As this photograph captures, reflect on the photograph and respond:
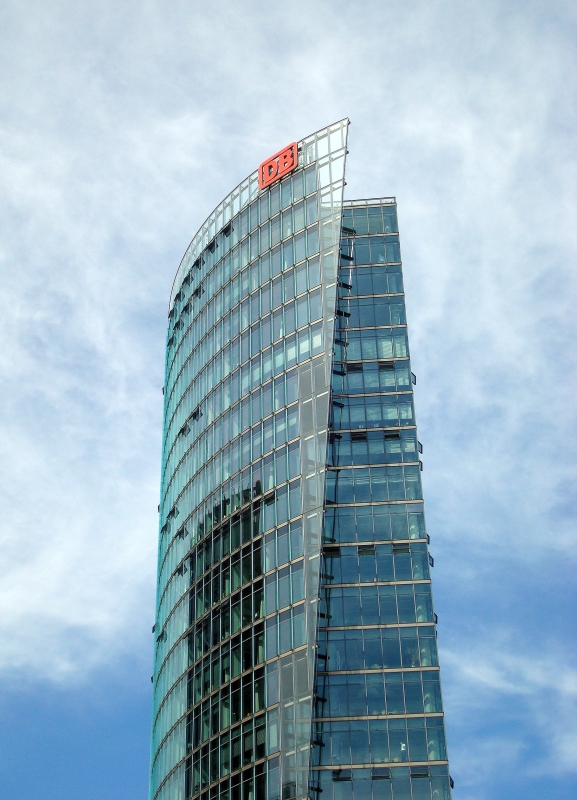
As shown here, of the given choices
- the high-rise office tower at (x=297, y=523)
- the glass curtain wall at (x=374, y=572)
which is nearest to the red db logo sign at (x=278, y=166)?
the high-rise office tower at (x=297, y=523)

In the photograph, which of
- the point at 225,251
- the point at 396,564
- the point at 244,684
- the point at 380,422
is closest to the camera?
the point at 244,684

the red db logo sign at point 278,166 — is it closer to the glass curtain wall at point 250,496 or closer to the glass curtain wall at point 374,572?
the glass curtain wall at point 250,496

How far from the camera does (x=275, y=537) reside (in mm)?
99062

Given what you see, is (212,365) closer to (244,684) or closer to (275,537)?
(275,537)

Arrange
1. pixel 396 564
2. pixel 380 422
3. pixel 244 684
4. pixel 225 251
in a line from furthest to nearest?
1. pixel 225 251
2. pixel 380 422
3. pixel 396 564
4. pixel 244 684

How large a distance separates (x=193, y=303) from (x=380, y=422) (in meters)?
27.6

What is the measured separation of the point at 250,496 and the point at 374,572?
1268cm

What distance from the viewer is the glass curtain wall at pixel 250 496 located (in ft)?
308

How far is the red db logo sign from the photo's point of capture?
374 feet

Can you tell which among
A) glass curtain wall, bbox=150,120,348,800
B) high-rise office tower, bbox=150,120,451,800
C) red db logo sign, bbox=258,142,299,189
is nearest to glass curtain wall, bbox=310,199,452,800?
high-rise office tower, bbox=150,120,451,800

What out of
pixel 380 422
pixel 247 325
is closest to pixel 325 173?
pixel 247 325

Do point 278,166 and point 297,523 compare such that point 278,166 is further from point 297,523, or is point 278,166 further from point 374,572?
point 374,572

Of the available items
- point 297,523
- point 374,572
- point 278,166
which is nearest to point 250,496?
point 297,523

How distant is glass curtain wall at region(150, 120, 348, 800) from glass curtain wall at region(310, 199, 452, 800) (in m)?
6.43
